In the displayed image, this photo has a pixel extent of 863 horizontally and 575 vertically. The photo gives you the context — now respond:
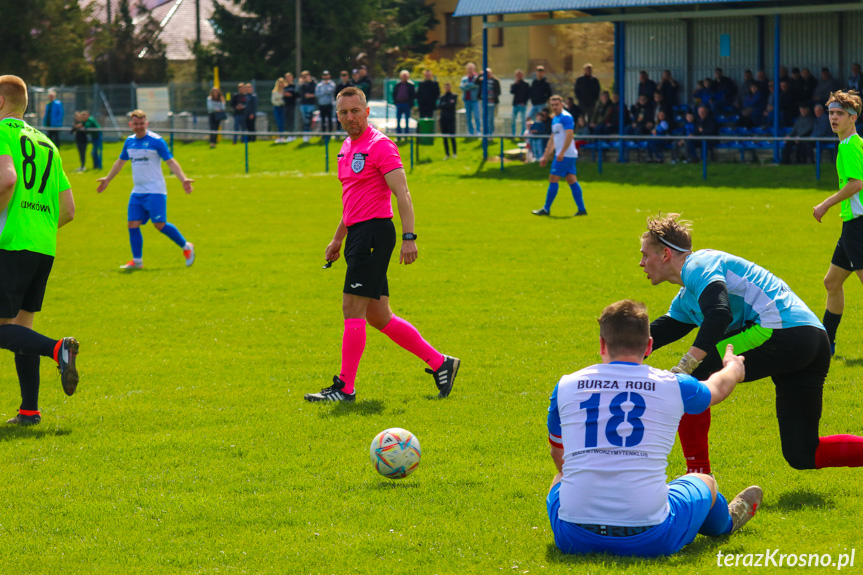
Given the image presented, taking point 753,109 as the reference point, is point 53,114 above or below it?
above

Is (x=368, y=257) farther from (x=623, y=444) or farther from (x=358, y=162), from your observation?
(x=623, y=444)

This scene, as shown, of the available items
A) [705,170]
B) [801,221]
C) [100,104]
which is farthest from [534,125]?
[100,104]

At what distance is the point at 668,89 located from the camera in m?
26.2

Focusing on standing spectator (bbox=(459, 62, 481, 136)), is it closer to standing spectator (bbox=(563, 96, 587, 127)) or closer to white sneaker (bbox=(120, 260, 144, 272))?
standing spectator (bbox=(563, 96, 587, 127))

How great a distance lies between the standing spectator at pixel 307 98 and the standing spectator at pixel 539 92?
912 centimetres

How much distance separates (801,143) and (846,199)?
16838 mm

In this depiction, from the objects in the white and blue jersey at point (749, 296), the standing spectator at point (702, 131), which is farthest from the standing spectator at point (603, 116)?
the white and blue jersey at point (749, 296)

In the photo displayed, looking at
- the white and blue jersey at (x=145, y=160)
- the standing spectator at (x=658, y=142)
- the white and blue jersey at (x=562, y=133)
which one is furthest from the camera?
the standing spectator at (x=658, y=142)

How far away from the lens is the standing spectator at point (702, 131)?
2470 centimetres

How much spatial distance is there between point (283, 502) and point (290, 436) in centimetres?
125

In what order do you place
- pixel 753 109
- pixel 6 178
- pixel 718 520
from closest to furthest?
pixel 718 520 < pixel 6 178 < pixel 753 109

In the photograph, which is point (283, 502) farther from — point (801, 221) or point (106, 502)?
point (801, 221)

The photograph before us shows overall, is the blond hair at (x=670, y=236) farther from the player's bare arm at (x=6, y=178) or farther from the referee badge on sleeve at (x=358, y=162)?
the player's bare arm at (x=6, y=178)

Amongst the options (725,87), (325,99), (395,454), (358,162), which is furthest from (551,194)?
(325,99)
